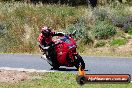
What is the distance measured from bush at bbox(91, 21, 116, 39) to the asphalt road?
724 centimetres

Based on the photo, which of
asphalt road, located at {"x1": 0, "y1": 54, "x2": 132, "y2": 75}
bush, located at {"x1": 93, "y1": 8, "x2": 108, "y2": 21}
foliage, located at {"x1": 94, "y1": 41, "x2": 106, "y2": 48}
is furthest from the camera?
bush, located at {"x1": 93, "y1": 8, "x2": 108, "y2": 21}

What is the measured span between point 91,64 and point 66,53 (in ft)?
7.85

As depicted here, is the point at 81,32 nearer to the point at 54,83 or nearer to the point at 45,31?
the point at 45,31

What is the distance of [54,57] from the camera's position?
15.0 m

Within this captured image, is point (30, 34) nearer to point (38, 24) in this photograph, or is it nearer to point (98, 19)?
point (38, 24)

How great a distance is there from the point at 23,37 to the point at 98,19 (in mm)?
4694

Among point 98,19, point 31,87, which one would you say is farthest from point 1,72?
point 98,19

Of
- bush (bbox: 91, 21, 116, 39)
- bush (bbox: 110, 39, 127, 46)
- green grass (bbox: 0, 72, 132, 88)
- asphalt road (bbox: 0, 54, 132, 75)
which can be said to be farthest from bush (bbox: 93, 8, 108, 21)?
green grass (bbox: 0, 72, 132, 88)

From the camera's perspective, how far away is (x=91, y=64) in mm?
16734

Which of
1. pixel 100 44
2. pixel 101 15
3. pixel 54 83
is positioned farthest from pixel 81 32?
pixel 54 83

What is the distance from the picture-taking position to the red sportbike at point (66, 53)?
14.6m

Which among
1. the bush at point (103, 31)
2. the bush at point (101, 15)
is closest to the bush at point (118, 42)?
the bush at point (103, 31)

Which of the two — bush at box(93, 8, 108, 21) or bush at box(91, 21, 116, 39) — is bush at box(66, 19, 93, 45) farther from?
bush at box(93, 8, 108, 21)

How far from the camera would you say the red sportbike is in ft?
47.8
